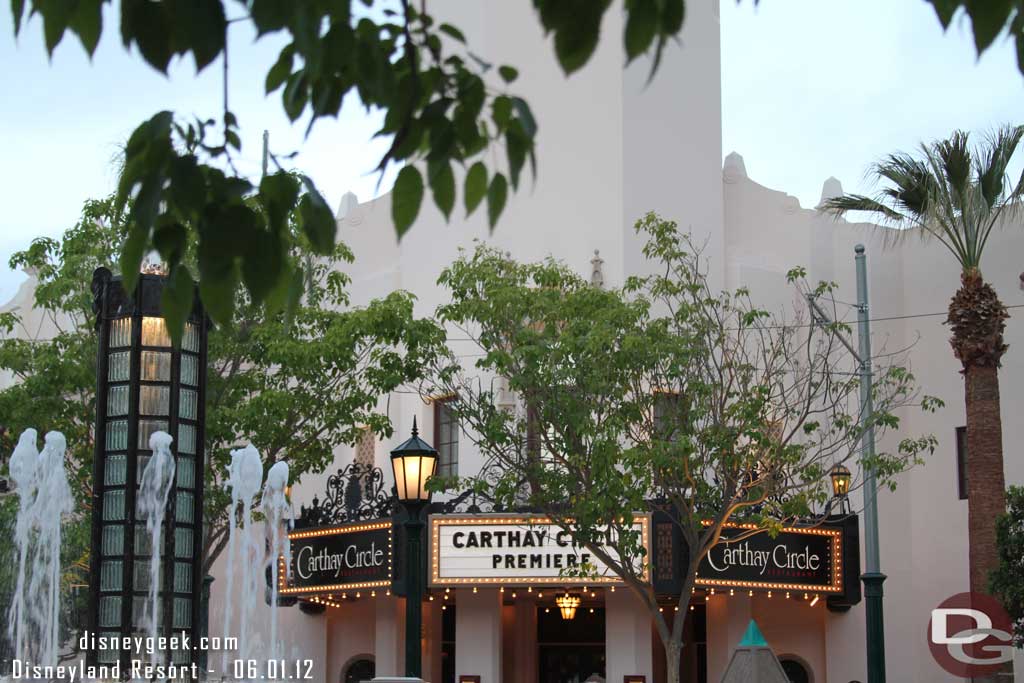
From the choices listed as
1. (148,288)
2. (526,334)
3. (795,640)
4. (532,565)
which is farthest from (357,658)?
(148,288)

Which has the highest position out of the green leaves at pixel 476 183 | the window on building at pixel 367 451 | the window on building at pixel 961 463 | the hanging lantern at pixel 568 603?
the window on building at pixel 367 451

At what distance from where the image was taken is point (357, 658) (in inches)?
1212

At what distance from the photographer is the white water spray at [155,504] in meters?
15.9

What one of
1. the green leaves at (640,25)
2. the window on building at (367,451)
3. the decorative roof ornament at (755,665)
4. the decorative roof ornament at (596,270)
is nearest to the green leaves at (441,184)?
the green leaves at (640,25)

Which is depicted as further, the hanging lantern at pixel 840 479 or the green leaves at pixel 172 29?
the hanging lantern at pixel 840 479

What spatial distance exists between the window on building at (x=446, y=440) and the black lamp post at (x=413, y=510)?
12.1 metres

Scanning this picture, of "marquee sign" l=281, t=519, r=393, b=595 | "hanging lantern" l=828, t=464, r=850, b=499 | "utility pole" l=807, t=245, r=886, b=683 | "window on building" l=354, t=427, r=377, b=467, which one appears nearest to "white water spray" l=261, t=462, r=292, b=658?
"marquee sign" l=281, t=519, r=393, b=595

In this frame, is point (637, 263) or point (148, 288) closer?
point (148, 288)

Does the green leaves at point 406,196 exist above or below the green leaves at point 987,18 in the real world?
below

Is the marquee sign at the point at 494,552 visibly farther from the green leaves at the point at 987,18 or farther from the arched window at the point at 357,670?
the green leaves at the point at 987,18

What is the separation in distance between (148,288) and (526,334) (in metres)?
6.60

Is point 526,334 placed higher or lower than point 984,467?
higher

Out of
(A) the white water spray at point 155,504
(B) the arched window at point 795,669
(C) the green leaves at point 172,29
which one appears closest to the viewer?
(C) the green leaves at point 172,29

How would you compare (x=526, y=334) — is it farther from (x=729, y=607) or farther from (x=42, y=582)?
(x=42, y=582)
